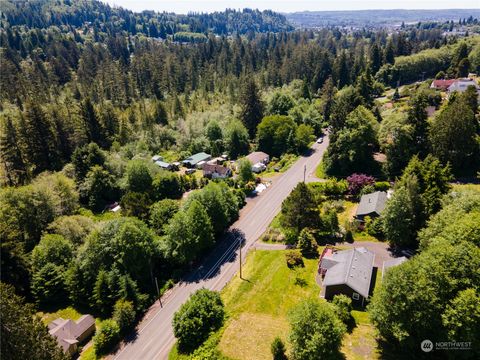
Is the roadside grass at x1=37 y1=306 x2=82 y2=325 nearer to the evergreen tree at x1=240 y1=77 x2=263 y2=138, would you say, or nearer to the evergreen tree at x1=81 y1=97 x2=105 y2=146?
the evergreen tree at x1=81 y1=97 x2=105 y2=146

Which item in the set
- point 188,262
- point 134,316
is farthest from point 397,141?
point 134,316

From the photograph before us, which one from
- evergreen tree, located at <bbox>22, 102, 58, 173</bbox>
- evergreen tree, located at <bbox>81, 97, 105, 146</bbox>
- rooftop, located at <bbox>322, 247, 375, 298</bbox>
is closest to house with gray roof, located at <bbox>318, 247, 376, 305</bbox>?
rooftop, located at <bbox>322, 247, 375, 298</bbox>

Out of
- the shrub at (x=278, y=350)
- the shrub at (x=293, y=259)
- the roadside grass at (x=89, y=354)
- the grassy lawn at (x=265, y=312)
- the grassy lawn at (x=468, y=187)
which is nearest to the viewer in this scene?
the shrub at (x=278, y=350)

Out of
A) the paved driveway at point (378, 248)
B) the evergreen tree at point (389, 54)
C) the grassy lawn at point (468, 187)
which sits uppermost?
the evergreen tree at point (389, 54)

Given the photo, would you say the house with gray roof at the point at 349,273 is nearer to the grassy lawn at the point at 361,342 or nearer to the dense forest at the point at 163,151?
the grassy lawn at the point at 361,342

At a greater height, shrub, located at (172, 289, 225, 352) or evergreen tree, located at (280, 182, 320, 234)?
evergreen tree, located at (280, 182, 320, 234)

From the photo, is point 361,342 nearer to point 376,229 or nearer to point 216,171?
point 376,229

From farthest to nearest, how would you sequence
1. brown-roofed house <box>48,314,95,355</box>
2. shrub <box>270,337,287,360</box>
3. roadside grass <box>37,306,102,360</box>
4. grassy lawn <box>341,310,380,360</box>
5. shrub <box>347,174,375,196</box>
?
shrub <box>347,174,375,196</box>, roadside grass <box>37,306,102,360</box>, brown-roofed house <box>48,314,95,355</box>, shrub <box>270,337,287,360</box>, grassy lawn <box>341,310,380,360</box>

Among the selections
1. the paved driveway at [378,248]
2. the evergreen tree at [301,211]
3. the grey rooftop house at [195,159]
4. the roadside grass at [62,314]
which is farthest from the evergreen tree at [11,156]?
the paved driveway at [378,248]

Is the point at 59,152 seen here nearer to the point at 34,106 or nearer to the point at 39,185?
the point at 34,106
